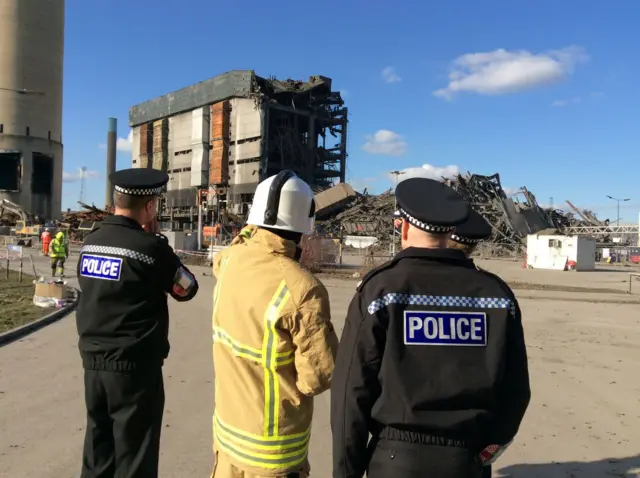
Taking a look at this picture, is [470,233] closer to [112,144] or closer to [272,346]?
[272,346]

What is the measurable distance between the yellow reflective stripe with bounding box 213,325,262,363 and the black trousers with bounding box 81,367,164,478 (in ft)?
2.63

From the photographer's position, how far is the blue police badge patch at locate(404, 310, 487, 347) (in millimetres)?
2014

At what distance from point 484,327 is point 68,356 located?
7294 mm

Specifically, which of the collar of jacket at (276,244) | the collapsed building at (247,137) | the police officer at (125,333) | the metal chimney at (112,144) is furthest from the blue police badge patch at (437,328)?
the metal chimney at (112,144)

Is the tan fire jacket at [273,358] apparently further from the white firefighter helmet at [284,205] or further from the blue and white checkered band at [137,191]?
the blue and white checkered band at [137,191]

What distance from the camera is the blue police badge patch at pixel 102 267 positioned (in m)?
3.02

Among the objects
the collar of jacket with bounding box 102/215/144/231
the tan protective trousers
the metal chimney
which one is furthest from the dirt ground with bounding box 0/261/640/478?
the metal chimney

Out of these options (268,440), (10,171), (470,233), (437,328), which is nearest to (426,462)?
(437,328)

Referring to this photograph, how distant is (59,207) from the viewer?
54.7 metres

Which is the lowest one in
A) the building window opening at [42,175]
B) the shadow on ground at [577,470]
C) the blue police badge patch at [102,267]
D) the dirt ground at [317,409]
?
the dirt ground at [317,409]

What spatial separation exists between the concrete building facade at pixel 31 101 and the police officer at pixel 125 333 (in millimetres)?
54069

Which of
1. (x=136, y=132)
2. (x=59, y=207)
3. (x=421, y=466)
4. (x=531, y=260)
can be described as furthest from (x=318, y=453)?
(x=136, y=132)

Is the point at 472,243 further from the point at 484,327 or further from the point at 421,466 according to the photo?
the point at 421,466

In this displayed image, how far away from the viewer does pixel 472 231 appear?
3342 millimetres
